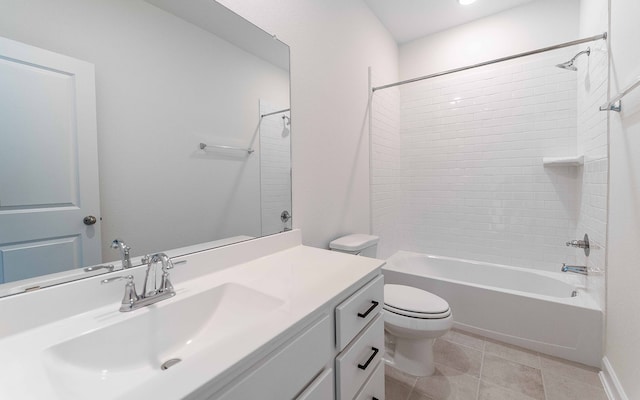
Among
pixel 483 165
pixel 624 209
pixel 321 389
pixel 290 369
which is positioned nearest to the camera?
pixel 290 369

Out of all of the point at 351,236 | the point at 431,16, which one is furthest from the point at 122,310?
the point at 431,16

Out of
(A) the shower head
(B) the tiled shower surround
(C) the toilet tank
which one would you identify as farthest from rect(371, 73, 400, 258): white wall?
(A) the shower head

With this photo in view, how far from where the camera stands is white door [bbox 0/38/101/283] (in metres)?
0.67

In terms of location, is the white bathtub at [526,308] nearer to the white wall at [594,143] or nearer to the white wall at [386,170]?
the white wall at [594,143]

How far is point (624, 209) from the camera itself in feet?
4.20

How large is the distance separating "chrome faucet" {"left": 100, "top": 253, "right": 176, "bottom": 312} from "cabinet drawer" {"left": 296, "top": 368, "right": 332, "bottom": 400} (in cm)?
51

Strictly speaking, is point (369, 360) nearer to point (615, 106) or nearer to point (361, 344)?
point (361, 344)

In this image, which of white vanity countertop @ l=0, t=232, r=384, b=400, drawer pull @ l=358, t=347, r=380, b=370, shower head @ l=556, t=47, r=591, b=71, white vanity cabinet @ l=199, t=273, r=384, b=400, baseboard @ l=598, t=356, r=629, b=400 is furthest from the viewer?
shower head @ l=556, t=47, r=591, b=71

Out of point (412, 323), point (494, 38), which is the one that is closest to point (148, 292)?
point (412, 323)

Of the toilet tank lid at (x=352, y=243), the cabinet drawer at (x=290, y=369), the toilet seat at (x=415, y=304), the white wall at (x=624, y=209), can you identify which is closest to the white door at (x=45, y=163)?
the cabinet drawer at (x=290, y=369)

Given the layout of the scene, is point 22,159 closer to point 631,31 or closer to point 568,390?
point 631,31

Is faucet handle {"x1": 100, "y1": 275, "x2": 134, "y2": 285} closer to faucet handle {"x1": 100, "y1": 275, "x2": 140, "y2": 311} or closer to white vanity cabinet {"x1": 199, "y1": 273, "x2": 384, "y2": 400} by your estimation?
faucet handle {"x1": 100, "y1": 275, "x2": 140, "y2": 311}

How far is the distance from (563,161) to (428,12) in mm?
1739

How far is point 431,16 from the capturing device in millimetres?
2475
